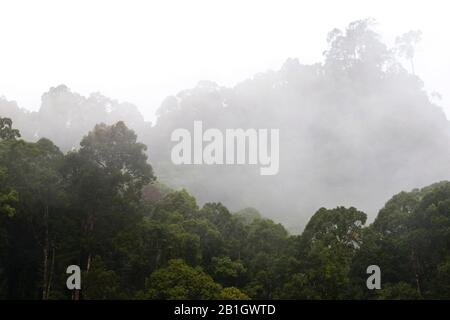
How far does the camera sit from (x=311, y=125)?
68.4m

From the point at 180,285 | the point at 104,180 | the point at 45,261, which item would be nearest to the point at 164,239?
the point at 180,285

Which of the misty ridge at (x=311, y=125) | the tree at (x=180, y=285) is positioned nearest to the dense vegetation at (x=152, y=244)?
the tree at (x=180, y=285)

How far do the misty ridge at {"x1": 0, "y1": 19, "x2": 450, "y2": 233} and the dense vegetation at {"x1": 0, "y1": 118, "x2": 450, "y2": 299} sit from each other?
25.4m

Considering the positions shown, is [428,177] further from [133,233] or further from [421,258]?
[133,233]

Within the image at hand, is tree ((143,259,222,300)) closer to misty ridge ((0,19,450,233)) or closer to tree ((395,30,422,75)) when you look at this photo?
misty ridge ((0,19,450,233))

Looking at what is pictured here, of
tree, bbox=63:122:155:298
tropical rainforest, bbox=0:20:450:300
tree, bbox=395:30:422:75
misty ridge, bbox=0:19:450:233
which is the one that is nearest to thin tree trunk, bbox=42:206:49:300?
tropical rainforest, bbox=0:20:450:300

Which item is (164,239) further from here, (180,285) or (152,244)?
(180,285)

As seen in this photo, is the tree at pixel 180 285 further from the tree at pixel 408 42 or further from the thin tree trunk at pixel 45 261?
the tree at pixel 408 42

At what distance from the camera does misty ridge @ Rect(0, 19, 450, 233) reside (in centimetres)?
5788

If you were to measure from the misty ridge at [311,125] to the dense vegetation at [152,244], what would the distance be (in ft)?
83.4

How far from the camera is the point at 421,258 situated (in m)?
22.9

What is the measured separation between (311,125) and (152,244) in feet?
158

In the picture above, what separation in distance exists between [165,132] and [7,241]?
143 ft
